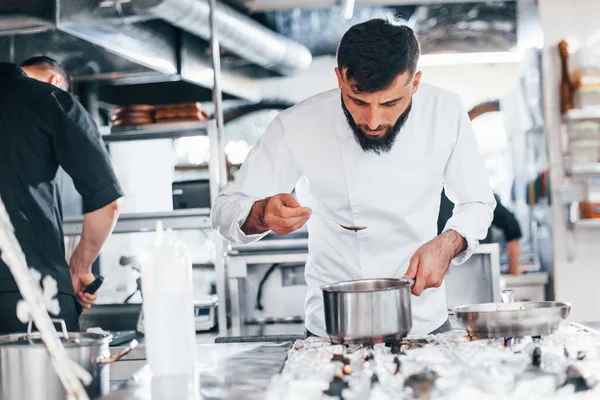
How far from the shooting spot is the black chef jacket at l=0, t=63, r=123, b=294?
221cm

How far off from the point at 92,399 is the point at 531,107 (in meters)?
4.38

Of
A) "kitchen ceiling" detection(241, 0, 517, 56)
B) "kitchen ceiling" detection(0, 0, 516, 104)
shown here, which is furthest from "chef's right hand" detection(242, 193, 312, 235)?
"kitchen ceiling" detection(241, 0, 517, 56)

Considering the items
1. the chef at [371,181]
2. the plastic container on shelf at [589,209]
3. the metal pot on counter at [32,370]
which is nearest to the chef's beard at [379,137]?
the chef at [371,181]

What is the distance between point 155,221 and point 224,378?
100 inches

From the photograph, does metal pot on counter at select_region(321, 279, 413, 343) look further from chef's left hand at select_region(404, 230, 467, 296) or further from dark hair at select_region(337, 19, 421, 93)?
dark hair at select_region(337, 19, 421, 93)

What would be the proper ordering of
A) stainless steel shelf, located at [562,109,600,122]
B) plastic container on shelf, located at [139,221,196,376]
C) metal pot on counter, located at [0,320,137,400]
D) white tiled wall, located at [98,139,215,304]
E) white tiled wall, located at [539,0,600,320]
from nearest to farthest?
metal pot on counter, located at [0,320,137,400], plastic container on shelf, located at [139,221,196,376], white tiled wall, located at [98,139,215,304], stainless steel shelf, located at [562,109,600,122], white tiled wall, located at [539,0,600,320]

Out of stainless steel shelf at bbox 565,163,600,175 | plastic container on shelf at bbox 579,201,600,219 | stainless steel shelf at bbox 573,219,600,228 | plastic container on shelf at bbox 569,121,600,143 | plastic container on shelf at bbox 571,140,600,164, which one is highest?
plastic container on shelf at bbox 569,121,600,143

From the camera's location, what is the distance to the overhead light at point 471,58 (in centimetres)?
690

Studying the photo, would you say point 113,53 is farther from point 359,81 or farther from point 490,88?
point 490,88

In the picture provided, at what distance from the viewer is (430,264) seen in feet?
5.52

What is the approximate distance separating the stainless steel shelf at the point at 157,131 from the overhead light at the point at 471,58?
11.9ft

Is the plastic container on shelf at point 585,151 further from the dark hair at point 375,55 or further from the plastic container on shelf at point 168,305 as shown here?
the plastic container on shelf at point 168,305

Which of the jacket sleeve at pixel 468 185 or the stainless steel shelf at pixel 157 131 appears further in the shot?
the stainless steel shelf at pixel 157 131

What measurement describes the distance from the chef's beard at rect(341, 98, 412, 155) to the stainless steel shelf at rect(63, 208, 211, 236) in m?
1.84
